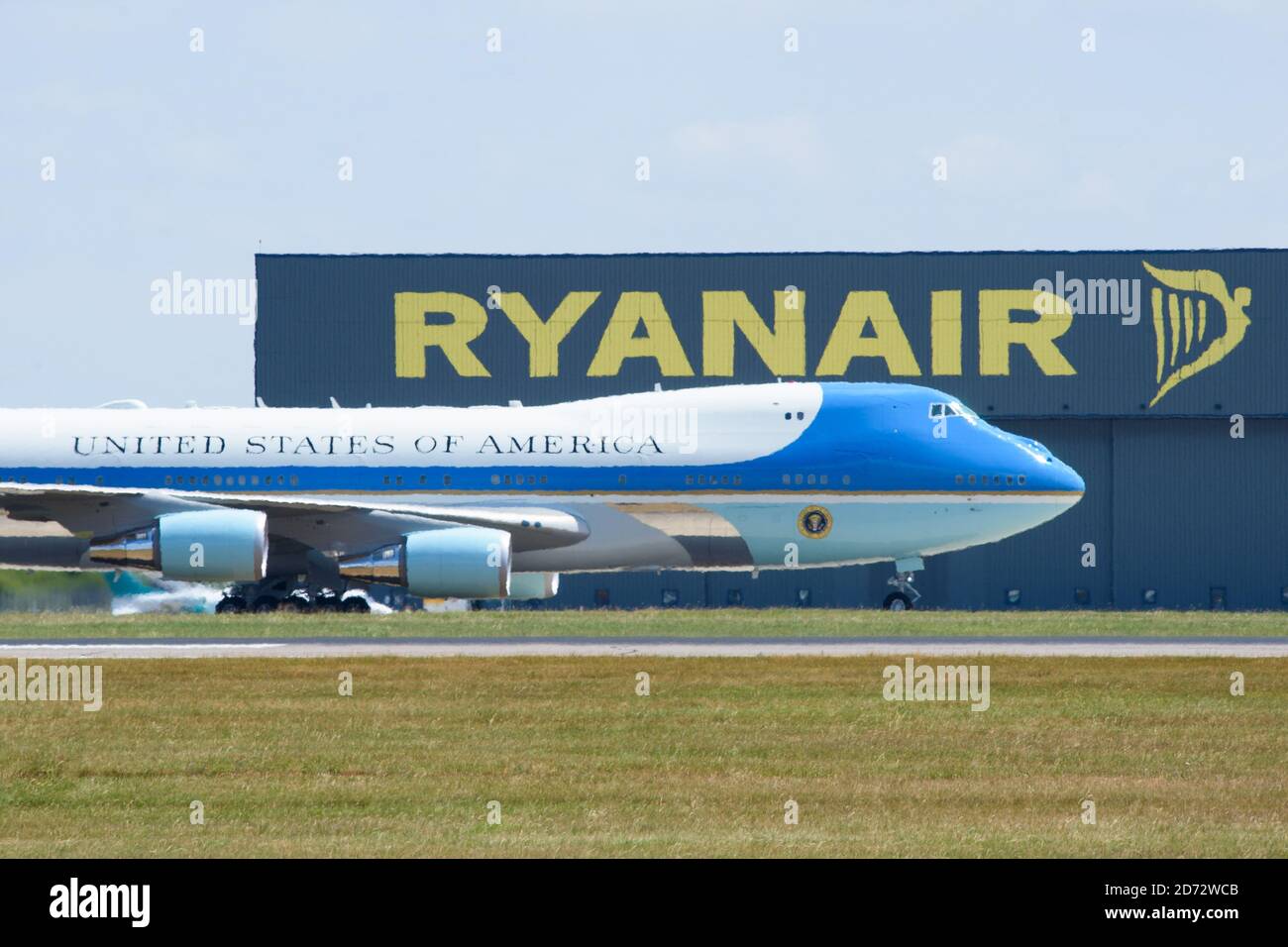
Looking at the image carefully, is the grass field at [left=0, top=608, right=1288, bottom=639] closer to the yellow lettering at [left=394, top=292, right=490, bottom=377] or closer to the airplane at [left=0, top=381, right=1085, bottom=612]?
the airplane at [left=0, top=381, right=1085, bottom=612]

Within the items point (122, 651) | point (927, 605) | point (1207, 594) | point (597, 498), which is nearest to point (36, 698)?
point (122, 651)

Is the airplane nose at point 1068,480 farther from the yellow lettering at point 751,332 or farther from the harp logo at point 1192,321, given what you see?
the harp logo at point 1192,321

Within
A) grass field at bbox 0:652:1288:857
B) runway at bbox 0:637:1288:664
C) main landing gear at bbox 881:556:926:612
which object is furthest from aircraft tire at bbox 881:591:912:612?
grass field at bbox 0:652:1288:857

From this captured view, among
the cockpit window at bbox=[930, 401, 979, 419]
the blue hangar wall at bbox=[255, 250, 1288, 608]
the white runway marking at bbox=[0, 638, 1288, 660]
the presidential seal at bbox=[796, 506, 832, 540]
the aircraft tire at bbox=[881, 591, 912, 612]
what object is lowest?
the white runway marking at bbox=[0, 638, 1288, 660]

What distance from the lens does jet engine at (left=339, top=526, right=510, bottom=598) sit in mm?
36719

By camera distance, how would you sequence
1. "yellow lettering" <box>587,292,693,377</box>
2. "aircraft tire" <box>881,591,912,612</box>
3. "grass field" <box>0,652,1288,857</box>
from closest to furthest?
1. "grass field" <box>0,652,1288,857</box>
2. "aircraft tire" <box>881,591,912,612</box>
3. "yellow lettering" <box>587,292,693,377</box>

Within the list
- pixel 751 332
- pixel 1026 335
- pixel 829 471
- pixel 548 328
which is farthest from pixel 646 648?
pixel 1026 335

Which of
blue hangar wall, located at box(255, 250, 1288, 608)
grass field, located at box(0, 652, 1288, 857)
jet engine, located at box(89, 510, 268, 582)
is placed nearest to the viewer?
grass field, located at box(0, 652, 1288, 857)

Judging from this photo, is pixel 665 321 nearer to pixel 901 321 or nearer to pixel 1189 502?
pixel 901 321

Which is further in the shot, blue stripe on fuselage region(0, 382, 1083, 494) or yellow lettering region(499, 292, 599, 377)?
yellow lettering region(499, 292, 599, 377)

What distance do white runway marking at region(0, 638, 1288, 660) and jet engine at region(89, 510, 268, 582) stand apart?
5.37 m

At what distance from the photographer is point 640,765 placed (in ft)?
57.1

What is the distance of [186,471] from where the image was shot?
40094 millimetres

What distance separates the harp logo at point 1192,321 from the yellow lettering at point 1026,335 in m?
2.77
